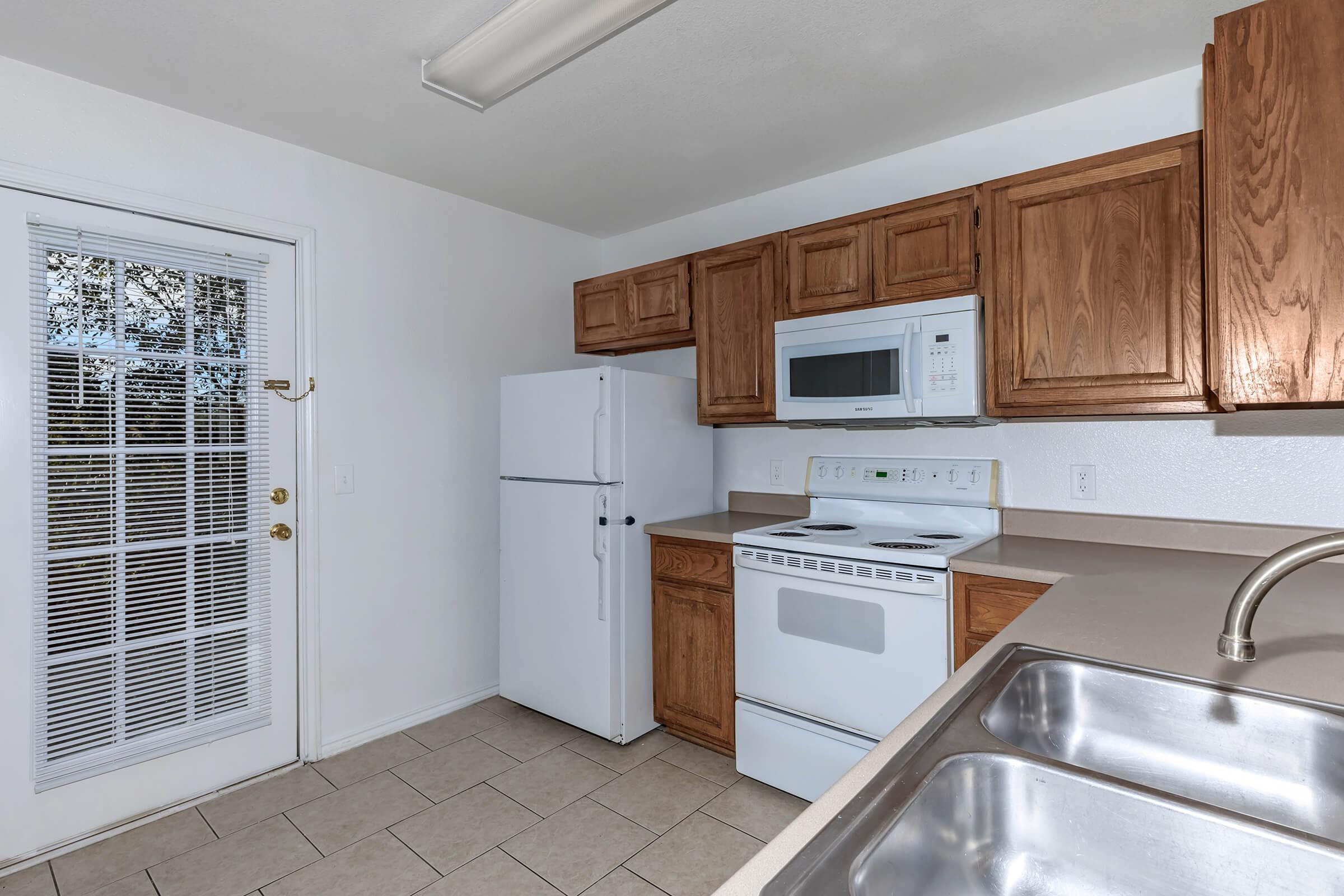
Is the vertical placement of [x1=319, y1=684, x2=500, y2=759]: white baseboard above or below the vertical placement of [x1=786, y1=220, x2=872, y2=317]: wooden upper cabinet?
below

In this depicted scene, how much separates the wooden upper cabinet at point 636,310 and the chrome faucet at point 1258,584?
244 centimetres

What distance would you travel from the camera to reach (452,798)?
2438 mm

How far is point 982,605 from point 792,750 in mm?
868

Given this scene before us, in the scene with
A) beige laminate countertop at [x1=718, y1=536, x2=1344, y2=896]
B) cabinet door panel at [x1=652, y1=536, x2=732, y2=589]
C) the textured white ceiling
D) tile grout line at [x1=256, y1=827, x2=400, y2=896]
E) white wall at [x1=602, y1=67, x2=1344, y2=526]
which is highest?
the textured white ceiling

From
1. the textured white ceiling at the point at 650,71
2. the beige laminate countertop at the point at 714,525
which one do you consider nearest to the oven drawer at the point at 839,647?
the beige laminate countertop at the point at 714,525

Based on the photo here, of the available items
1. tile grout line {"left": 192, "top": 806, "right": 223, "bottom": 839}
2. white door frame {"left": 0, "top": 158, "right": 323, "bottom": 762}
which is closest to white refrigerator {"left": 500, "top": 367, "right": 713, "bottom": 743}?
white door frame {"left": 0, "top": 158, "right": 323, "bottom": 762}

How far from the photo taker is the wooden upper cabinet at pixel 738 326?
2.81m

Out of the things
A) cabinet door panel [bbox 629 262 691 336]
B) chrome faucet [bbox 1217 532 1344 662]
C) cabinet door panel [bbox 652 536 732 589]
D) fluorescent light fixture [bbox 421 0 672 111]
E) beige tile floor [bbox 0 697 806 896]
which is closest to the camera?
chrome faucet [bbox 1217 532 1344 662]

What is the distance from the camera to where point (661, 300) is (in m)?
3.24

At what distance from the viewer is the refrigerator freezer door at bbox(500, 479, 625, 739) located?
9.12 feet

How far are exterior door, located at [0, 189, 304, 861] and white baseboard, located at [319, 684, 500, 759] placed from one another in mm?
153

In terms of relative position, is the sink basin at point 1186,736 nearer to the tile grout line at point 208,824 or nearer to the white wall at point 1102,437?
the white wall at point 1102,437

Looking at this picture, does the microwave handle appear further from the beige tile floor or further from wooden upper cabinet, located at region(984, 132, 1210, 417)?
the beige tile floor

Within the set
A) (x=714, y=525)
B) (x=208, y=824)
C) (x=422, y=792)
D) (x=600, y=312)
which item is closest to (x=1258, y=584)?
(x=714, y=525)
